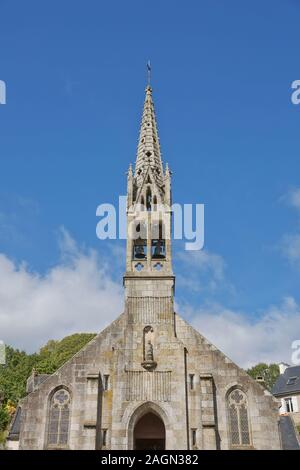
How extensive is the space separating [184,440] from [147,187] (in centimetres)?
1537

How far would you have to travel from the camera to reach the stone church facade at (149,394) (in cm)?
2391

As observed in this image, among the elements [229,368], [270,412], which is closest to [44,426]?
[229,368]

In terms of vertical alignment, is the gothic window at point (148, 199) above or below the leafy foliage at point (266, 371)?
below

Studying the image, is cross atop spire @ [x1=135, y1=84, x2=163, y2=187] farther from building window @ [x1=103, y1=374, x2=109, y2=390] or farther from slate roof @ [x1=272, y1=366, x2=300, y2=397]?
slate roof @ [x1=272, y1=366, x2=300, y2=397]

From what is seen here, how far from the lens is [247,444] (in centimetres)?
2423

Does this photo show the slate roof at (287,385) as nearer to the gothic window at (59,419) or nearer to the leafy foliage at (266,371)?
the leafy foliage at (266,371)

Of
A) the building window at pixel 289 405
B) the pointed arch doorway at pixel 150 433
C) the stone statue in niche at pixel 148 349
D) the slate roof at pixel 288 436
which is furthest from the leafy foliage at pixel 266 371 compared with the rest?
the stone statue in niche at pixel 148 349

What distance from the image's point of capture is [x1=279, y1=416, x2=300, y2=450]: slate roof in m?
30.1

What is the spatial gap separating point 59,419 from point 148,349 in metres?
5.84

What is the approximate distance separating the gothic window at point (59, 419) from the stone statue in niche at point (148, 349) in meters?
4.50

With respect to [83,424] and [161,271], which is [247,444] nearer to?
[83,424]

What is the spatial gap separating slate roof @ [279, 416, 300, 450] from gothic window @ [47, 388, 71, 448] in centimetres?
1405

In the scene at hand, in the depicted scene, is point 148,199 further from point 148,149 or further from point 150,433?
point 150,433

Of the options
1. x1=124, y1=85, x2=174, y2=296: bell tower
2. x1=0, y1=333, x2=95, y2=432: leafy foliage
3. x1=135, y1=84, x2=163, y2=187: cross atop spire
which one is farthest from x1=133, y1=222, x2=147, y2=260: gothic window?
x1=0, y1=333, x2=95, y2=432: leafy foliage
